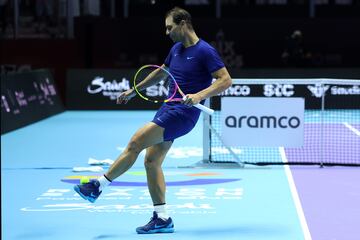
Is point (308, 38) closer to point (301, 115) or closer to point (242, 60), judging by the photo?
point (242, 60)

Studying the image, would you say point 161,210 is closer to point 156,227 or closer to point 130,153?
point 156,227

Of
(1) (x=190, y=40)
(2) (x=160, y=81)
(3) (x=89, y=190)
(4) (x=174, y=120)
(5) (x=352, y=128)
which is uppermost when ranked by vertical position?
(1) (x=190, y=40)

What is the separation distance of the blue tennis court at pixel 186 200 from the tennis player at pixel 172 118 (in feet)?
1.19

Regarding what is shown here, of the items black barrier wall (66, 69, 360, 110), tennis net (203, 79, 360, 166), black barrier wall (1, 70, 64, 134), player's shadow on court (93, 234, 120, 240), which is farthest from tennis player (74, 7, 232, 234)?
black barrier wall (66, 69, 360, 110)

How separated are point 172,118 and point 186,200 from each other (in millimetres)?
1917

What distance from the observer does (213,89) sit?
6.40 metres

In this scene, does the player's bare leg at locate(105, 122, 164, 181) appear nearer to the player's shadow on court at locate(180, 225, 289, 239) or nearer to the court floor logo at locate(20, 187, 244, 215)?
the player's shadow on court at locate(180, 225, 289, 239)

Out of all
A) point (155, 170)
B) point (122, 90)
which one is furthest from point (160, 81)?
point (122, 90)

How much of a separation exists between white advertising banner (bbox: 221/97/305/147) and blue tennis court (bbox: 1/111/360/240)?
0.40m

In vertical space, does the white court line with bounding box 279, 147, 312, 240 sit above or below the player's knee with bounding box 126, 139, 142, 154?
below

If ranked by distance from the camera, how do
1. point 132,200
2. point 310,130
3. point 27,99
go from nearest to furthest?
point 132,200, point 310,130, point 27,99

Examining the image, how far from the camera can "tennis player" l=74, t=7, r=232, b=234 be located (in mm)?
6445

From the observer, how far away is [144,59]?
27.0 meters

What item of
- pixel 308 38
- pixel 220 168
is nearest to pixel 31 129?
pixel 220 168
